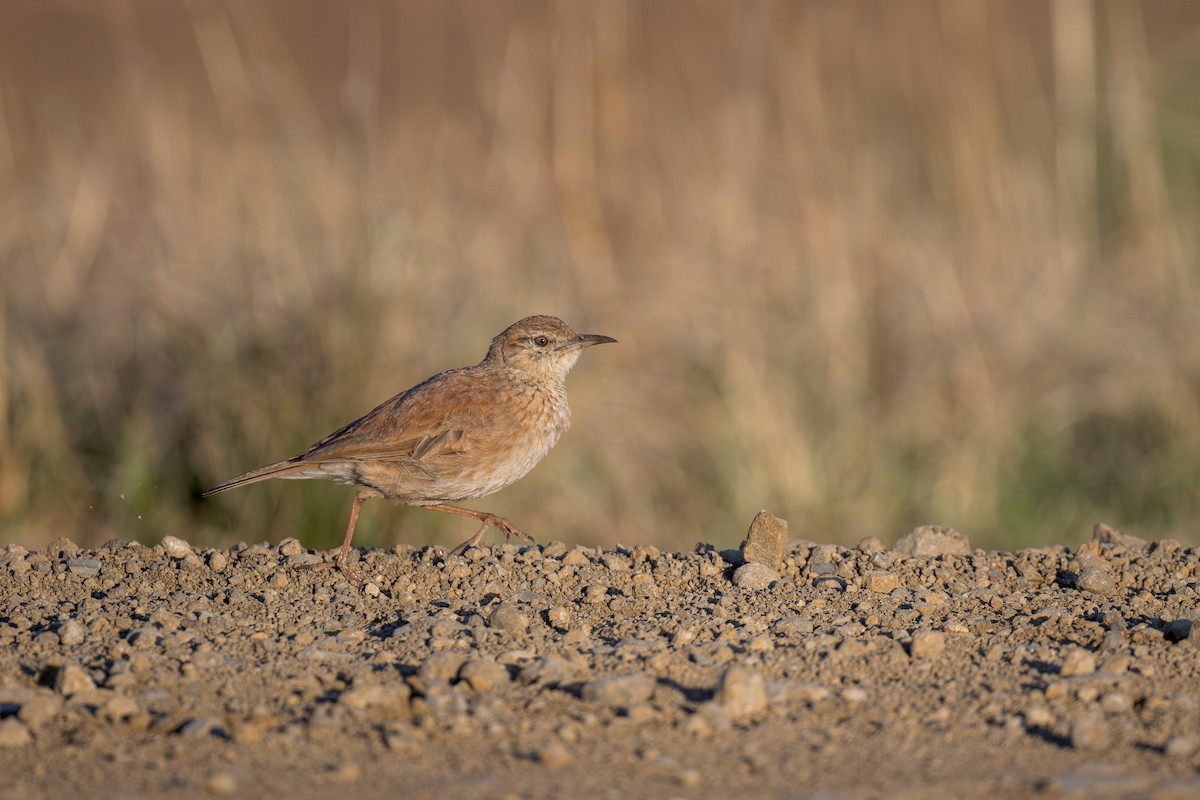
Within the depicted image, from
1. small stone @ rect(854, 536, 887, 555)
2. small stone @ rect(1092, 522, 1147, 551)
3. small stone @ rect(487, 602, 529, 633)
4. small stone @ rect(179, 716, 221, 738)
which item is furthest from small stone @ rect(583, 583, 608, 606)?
small stone @ rect(1092, 522, 1147, 551)

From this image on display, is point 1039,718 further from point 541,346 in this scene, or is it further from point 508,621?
point 541,346

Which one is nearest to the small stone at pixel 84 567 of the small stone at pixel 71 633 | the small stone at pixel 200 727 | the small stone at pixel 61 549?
the small stone at pixel 61 549

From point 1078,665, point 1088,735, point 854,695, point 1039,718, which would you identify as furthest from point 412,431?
point 1088,735

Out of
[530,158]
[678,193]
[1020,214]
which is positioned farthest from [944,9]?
[530,158]

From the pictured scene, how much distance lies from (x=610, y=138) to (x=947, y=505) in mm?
3447

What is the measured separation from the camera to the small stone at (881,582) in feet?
17.2

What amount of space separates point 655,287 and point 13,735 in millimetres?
6298

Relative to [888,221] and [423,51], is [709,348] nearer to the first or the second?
[888,221]

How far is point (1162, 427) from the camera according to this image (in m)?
9.32

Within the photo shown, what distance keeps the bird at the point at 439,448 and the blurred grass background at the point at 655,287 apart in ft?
5.51

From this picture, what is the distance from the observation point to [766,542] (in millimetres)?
5402

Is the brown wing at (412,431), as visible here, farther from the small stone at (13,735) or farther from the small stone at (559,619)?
the small stone at (13,735)

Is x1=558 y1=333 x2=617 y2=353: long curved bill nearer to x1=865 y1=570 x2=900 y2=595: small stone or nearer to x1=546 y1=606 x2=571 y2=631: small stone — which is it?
x1=865 y1=570 x2=900 y2=595: small stone

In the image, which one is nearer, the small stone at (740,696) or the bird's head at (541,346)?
the small stone at (740,696)
